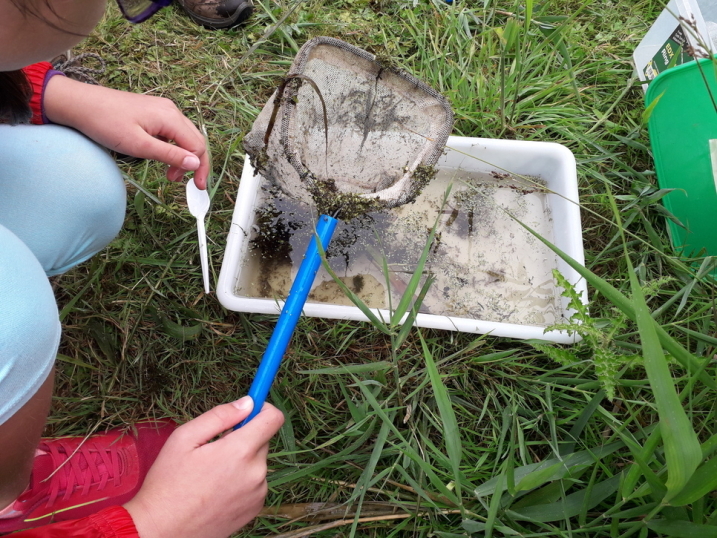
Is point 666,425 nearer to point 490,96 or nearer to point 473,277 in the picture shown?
point 473,277

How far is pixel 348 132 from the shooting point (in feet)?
4.03

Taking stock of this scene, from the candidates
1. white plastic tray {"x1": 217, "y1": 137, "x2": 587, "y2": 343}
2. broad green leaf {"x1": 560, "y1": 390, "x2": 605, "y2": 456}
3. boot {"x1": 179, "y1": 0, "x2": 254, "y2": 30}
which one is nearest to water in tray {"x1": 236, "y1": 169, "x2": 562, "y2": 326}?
white plastic tray {"x1": 217, "y1": 137, "x2": 587, "y2": 343}

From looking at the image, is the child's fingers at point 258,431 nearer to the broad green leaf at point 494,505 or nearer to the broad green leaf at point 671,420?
the broad green leaf at point 494,505

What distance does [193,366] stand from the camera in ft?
3.93

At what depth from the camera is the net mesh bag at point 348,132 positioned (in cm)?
103

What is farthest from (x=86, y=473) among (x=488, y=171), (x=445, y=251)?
(x=488, y=171)

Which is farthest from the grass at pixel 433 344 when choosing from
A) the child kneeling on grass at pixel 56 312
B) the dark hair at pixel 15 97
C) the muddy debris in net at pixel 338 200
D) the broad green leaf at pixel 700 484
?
the dark hair at pixel 15 97

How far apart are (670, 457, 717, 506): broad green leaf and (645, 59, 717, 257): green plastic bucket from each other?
0.77m

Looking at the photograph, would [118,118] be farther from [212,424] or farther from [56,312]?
[212,424]

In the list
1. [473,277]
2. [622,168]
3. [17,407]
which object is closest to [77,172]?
[17,407]

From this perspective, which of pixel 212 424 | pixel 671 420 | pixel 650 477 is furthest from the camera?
pixel 212 424

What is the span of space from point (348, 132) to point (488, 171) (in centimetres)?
40

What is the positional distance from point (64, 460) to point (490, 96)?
4.64 feet

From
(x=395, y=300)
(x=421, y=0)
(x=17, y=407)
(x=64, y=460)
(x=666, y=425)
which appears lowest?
(x=64, y=460)
